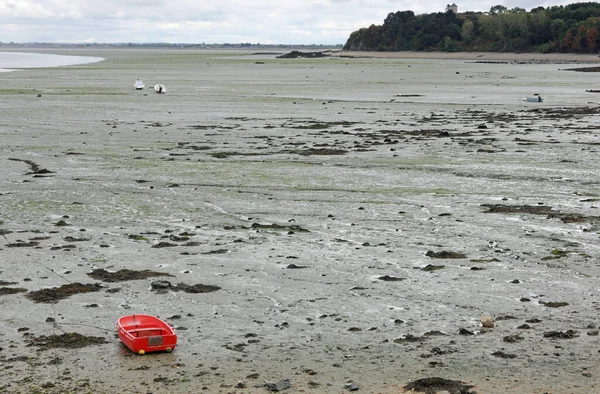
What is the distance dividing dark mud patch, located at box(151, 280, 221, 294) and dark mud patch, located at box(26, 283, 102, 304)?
27.6 inches

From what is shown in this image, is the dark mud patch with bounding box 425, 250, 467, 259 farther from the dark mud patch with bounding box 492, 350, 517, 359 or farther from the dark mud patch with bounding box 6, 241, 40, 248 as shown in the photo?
the dark mud patch with bounding box 6, 241, 40, 248

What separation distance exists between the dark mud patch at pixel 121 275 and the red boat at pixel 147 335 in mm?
2067

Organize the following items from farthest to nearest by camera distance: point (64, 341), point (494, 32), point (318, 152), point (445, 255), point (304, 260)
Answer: point (494, 32) → point (318, 152) → point (445, 255) → point (304, 260) → point (64, 341)

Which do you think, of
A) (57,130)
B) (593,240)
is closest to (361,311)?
(593,240)

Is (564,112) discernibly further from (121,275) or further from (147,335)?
(147,335)

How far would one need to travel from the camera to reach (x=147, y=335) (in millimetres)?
8211

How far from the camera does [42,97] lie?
42469 mm

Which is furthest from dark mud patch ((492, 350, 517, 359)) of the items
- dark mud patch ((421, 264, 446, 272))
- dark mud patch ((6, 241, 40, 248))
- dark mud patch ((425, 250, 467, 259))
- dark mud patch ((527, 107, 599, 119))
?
dark mud patch ((527, 107, 599, 119))

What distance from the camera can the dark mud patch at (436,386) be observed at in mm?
7352

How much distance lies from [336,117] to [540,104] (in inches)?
451

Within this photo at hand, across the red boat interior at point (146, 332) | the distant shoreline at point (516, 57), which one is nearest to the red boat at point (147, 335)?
the red boat interior at point (146, 332)

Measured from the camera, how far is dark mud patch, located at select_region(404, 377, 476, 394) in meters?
7.35

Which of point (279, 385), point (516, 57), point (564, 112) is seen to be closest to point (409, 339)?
point (279, 385)

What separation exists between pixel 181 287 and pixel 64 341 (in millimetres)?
2091
